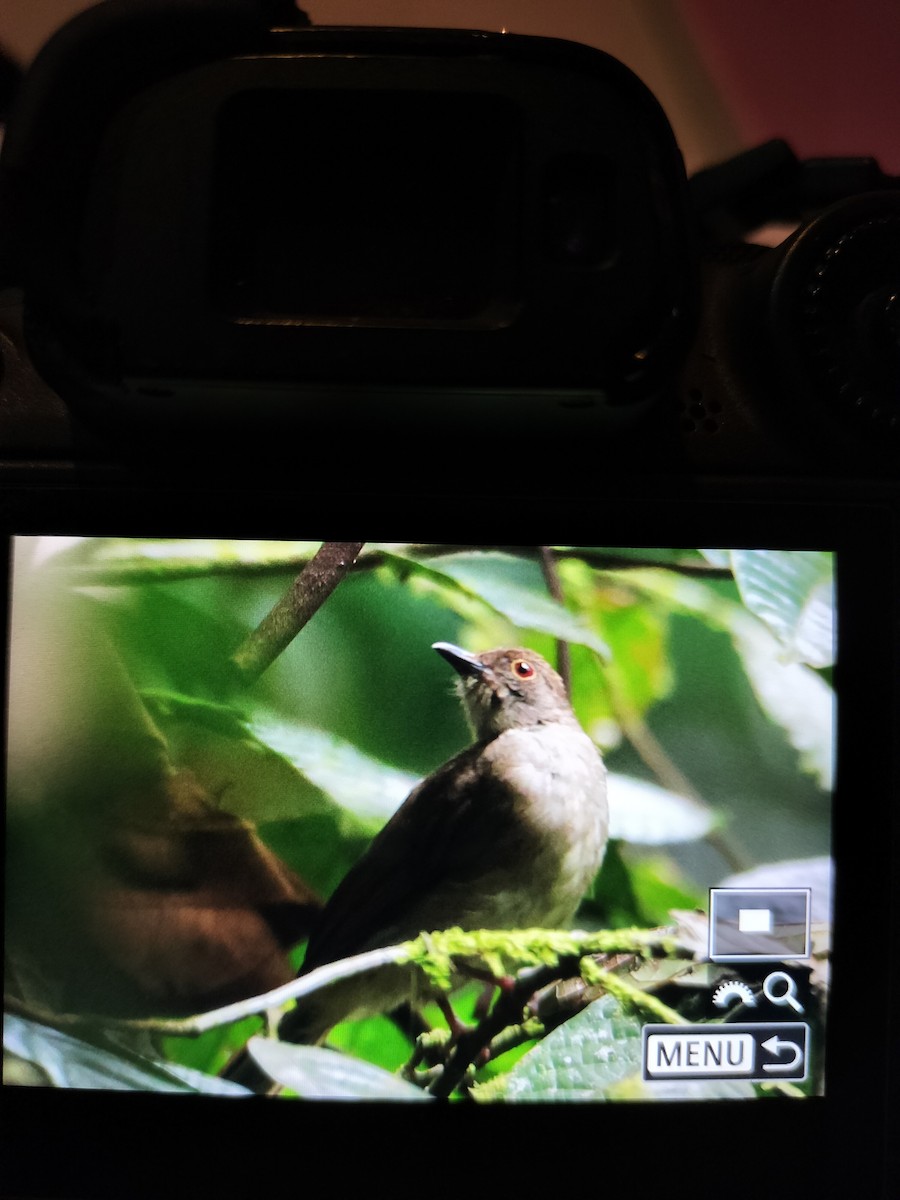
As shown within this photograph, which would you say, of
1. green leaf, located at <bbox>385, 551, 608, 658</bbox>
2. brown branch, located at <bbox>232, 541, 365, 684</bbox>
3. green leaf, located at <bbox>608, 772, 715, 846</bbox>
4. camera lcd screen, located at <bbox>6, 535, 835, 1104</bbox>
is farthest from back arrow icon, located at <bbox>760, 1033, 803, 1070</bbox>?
brown branch, located at <bbox>232, 541, 365, 684</bbox>

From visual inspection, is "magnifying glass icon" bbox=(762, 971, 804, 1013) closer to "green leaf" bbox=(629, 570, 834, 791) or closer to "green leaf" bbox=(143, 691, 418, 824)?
"green leaf" bbox=(629, 570, 834, 791)

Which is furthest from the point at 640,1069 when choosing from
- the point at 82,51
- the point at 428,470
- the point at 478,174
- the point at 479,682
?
the point at 82,51

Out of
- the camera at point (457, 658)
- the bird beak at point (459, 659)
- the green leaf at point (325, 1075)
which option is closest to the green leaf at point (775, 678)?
the camera at point (457, 658)

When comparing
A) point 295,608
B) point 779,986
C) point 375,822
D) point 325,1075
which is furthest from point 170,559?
point 779,986

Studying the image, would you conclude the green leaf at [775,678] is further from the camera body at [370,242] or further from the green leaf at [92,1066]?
the green leaf at [92,1066]

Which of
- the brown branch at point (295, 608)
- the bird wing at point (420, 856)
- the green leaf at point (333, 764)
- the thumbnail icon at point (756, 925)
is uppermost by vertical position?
the brown branch at point (295, 608)

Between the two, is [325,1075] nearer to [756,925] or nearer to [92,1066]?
[92,1066]

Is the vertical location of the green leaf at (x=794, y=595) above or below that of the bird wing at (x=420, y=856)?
above

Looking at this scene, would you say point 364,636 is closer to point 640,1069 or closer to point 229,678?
point 229,678
